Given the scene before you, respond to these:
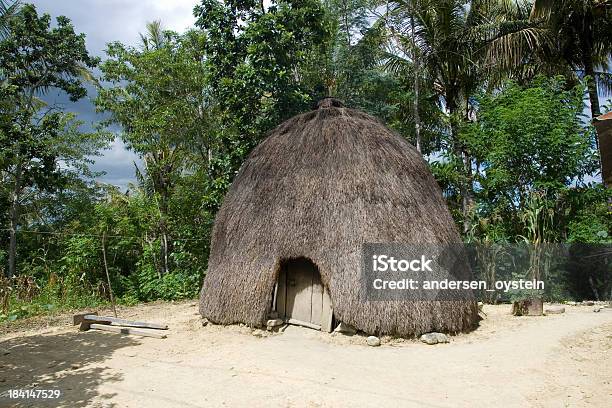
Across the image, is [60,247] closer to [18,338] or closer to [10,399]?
[18,338]

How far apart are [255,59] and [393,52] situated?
18.5 feet

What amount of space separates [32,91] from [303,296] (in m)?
11.0

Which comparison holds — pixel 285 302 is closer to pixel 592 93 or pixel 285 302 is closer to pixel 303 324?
pixel 303 324

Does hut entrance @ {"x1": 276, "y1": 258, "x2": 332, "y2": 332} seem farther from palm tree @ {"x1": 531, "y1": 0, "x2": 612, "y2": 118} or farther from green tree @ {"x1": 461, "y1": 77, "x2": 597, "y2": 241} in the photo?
palm tree @ {"x1": 531, "y1": 0, "x2": 612, "y2": 118}

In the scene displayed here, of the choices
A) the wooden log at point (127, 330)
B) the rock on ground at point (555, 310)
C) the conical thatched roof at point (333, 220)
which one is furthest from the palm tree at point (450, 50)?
the wooden log at point (127, 330)

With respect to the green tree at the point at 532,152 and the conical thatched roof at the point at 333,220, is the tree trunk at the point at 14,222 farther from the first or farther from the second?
the green tree at the point at 532,152

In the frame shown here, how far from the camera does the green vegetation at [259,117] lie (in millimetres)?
10992

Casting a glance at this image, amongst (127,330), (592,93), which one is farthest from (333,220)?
(592,93)

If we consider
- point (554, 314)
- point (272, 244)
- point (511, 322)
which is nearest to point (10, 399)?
point (272, 244)

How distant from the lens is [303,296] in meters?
8.13

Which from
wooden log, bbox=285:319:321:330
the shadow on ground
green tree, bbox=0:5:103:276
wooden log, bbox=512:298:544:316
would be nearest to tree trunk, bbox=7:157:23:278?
green tree, bbox=0:5:103:276

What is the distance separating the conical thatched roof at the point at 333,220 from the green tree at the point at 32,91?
24.1ft

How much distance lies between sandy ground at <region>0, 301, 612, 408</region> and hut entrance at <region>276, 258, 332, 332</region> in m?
0.22

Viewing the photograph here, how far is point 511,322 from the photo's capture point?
851cm
